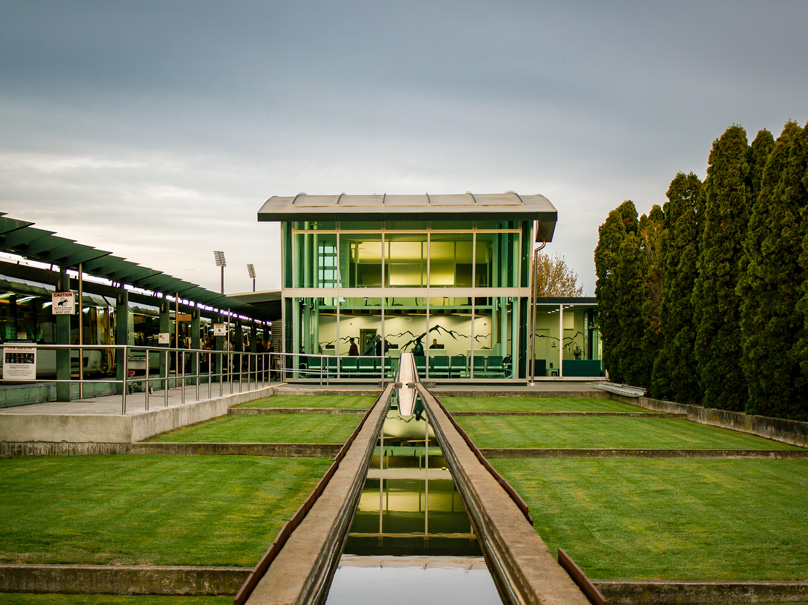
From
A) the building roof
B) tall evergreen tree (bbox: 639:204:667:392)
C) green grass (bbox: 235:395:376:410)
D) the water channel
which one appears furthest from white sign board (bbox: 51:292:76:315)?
the building roof

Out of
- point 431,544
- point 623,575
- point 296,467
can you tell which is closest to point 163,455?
point 296,467

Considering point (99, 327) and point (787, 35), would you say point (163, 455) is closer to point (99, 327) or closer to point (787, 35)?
point (99, 327)

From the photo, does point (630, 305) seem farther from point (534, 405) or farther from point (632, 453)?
point (632, 453)

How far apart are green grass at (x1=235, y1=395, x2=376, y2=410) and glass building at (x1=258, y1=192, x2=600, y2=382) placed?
213 inches

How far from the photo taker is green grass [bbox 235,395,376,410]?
14.9 metres

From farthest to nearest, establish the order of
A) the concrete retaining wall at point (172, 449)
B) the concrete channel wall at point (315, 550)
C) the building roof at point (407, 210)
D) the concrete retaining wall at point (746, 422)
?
the building roof at point (407, 210) < the concrete retaining wall at point (746, 422) < the concrete retaining wall at point (172, 449) < the concrete channel wall at point (315, 550)

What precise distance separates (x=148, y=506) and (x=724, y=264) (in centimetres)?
1087

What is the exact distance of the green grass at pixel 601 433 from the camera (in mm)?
9336

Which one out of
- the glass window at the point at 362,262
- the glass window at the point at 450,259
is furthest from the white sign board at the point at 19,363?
the glass window at the point at 450,259

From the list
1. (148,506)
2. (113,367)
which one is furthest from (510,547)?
(113,367)

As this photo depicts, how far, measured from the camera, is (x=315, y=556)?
12.3 ft

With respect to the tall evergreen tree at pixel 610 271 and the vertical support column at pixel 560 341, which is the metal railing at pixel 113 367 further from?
the vertical support column at pixel 560 341

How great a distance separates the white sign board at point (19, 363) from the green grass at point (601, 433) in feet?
19.2

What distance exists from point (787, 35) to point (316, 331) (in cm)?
1636
